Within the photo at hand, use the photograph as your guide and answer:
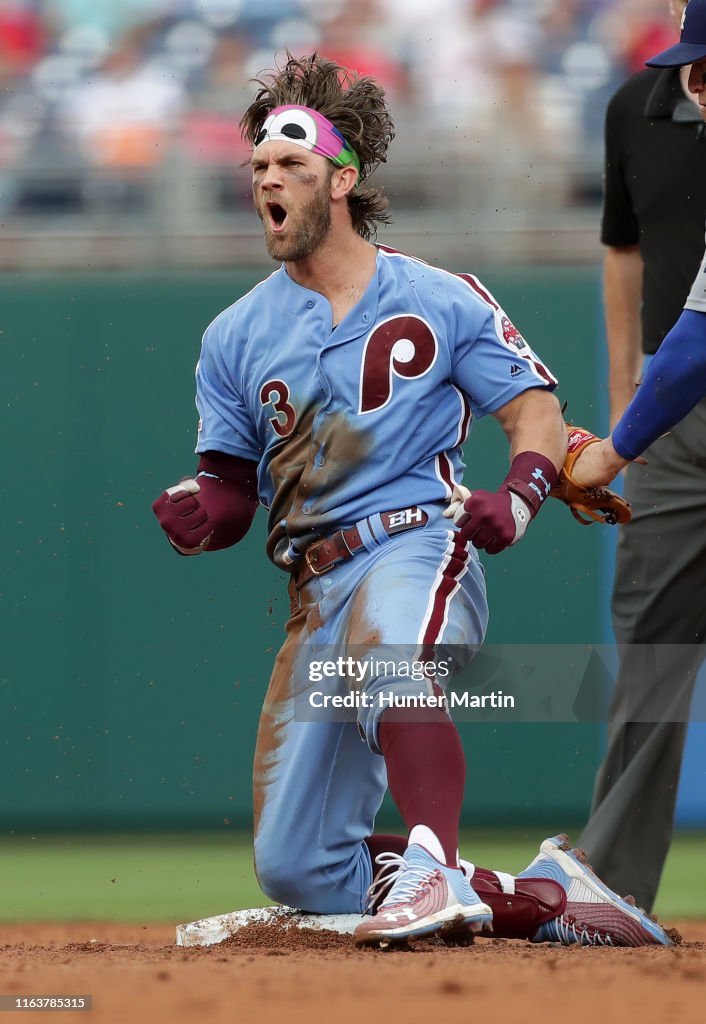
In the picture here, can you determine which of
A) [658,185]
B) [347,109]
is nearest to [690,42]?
[658,185]

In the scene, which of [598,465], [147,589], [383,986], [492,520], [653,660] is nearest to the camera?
[383,986]

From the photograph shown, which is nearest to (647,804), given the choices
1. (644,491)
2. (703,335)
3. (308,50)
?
(644,491)

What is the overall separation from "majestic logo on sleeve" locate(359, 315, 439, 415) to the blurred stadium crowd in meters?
2.87

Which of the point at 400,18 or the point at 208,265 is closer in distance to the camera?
the point at 208,265

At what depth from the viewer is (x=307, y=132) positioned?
136 inches

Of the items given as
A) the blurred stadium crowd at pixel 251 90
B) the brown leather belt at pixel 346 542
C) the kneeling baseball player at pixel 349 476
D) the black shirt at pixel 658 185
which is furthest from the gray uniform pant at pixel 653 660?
the blurred stadium crowd at pixel 251 90

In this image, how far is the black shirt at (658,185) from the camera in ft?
12.9

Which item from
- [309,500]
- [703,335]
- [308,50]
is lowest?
[309,500]

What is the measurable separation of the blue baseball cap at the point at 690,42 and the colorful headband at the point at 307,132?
772 millimetres

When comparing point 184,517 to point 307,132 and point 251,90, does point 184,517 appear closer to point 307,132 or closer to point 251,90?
point 307,132

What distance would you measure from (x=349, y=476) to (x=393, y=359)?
0.26 m

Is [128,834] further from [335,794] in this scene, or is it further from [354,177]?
[354,177]

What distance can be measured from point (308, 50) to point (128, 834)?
3234 millimetres

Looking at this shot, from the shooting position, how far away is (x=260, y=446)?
3520mm
